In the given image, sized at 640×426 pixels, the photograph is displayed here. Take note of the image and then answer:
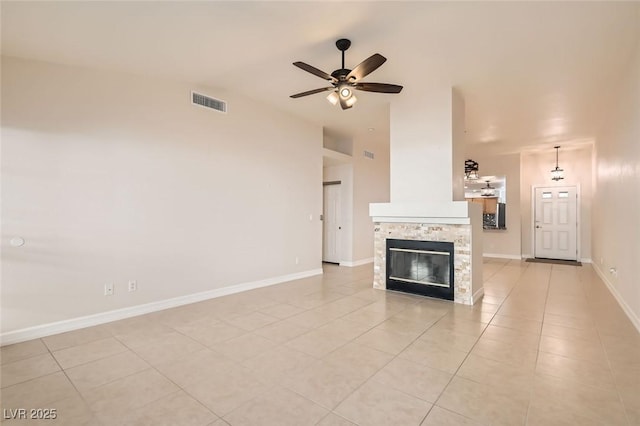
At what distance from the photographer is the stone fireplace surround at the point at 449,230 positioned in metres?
4.23

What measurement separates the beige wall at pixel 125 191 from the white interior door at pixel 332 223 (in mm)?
2248

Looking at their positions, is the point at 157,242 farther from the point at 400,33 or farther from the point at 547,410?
the point at 547,410

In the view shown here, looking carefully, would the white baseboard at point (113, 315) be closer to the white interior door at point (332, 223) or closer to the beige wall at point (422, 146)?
the white interior door at point (332, 223)

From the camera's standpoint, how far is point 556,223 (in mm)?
8414

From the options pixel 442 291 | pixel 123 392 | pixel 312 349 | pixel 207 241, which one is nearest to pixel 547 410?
pixel 312 349

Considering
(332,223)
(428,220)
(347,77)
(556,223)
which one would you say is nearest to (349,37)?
(347,77)

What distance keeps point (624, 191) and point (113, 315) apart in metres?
6.44

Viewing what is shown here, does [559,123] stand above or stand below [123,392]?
above

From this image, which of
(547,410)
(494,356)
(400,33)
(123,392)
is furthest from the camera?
(400,33)

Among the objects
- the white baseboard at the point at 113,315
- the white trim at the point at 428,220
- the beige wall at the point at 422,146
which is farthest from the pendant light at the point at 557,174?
the white baseboard at the point at 113,315

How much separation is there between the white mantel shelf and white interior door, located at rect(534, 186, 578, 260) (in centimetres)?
550

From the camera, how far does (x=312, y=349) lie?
2.79m

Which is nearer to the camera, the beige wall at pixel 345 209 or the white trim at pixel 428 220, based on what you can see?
the white trim at pixel 428 220

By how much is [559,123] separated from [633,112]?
2.72m
